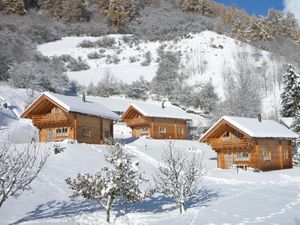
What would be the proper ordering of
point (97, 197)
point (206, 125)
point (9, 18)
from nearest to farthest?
point (97, 197) < point (206, 125) < point (9, 18)

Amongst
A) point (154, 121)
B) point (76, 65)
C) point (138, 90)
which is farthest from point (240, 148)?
point (76, 65)

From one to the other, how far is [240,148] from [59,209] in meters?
22.2

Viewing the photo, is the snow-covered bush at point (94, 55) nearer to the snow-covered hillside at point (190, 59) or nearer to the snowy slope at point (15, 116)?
the snow-covered hillside at point (190, 59)

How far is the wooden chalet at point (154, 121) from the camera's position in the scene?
53.2 meters

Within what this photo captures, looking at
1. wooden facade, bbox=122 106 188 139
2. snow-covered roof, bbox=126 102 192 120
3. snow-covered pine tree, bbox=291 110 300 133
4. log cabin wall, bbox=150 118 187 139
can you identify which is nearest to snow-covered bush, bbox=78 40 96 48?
snow-covered roof, bbox=126 102 192 120

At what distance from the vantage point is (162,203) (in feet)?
78.5

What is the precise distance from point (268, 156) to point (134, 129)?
19.1m

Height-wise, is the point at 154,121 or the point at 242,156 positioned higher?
the point at 154,121

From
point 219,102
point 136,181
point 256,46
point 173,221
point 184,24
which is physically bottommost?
point 173,221

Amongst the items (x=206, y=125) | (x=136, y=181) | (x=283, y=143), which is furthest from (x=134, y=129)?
(x=136, y=181)

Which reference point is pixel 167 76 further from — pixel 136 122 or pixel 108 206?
pixel 108 206

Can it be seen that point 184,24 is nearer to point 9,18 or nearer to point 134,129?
point 9,18

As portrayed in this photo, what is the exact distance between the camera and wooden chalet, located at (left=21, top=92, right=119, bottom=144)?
3969 cm

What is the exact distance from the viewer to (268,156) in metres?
40.4
